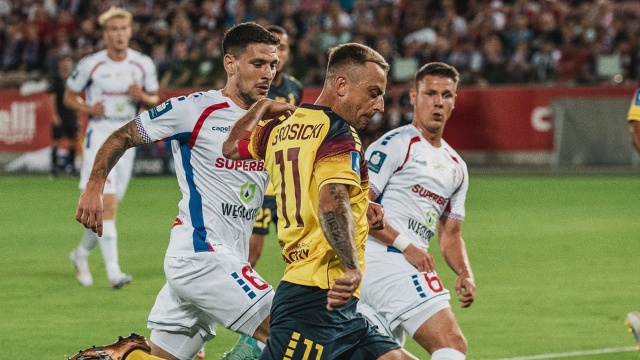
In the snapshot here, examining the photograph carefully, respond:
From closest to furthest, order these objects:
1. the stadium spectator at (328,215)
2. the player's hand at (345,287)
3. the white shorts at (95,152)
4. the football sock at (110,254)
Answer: the player's hand at (345,287) < the stadium spectator at (328,215) < the football sock at (110,254) < the white shorts at (95,152)

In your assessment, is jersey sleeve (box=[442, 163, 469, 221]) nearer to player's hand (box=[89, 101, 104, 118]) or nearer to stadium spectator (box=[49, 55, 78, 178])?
player's hand (box=[89, 101, 104, 118])

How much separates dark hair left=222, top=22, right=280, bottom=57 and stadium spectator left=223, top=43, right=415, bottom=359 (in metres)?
1.34

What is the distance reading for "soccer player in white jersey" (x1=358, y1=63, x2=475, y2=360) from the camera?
6.91m

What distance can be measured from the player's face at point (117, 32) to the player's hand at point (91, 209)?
5982mm

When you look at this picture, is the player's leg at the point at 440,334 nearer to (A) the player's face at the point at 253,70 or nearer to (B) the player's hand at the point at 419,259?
(B) the player's hand at the point at 419,259

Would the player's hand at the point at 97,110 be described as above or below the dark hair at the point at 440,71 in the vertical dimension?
below

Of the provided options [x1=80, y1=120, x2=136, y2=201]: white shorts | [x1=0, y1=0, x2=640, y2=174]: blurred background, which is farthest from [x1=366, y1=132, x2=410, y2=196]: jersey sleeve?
[x1=0, y1=0, x2=640, y2=174]: blurred background

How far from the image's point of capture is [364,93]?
17.7 feet

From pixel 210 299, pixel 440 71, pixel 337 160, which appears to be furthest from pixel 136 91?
pixel 337 160

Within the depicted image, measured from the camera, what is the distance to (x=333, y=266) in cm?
534

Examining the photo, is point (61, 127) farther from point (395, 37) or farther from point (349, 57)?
point (349, 57)

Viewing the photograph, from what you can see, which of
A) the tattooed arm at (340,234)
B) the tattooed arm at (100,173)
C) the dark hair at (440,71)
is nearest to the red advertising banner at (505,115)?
the dark hair at (440,71)

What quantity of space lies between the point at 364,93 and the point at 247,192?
4.78 feet

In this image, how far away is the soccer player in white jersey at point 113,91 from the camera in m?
12.0
